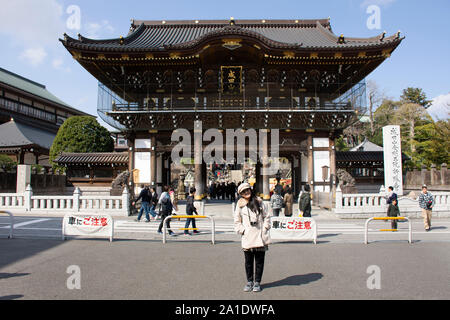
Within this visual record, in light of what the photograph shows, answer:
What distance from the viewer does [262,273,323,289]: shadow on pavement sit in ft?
16.6

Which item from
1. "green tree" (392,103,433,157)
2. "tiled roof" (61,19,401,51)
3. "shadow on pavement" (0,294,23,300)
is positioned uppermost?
"tiled roof" (61,19,401,51)

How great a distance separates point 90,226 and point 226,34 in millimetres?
12925

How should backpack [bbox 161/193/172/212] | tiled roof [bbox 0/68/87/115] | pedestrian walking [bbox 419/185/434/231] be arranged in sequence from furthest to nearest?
tiled roof [bbox 0/68/87/115] → pedestrian walking [bbox 419/185/434/231] → backpack [bbox 161/193/172/212]

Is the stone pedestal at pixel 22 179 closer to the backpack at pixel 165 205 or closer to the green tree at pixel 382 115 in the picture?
the backpack at pixel 165 205

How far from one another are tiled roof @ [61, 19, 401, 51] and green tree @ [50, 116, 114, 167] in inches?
365

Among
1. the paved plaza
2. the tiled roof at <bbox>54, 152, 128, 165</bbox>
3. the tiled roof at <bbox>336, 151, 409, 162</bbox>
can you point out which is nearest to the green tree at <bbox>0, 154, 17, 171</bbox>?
the tiled roof at <bbox>54, 152, 128, 165</bbox>

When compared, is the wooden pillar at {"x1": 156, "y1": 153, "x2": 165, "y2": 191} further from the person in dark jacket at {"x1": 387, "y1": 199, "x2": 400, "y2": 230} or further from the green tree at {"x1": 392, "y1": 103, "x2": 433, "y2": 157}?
the green tree at {"x1": 392, "y1": 103, "x2": 433, "y2": 157}

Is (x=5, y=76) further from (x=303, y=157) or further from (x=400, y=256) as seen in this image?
(x=400, y=256)

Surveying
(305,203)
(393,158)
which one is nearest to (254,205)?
(305,203)

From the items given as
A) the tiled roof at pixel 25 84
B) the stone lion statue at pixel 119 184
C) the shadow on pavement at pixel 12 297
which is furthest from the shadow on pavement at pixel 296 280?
the tiled roof at pixel 25 84

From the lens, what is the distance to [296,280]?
5.27m

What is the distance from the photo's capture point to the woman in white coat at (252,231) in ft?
15.3

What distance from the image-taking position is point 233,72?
61.7 ft

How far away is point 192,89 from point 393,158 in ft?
42.9
